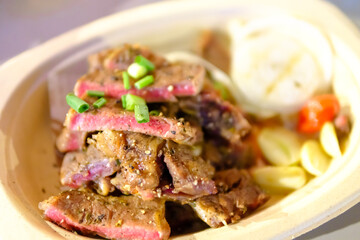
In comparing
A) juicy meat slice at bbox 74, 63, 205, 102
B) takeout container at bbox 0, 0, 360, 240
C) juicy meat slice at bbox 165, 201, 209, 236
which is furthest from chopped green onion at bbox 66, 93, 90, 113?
juicy meat slice at bbox 165, 201, 209, 236

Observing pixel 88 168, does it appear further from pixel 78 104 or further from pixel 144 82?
pixel 144 82

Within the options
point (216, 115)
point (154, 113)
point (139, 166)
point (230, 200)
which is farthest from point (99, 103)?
point (230, 200)

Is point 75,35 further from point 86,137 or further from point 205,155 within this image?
point 205,155

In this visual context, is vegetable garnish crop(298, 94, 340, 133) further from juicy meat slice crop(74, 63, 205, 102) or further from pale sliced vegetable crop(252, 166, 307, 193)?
juicy meat slice crop(74, 63, 205, 102)

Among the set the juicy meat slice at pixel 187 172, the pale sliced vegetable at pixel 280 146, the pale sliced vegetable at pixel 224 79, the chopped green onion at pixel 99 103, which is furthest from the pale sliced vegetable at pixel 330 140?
the chopped green onion at pixel 99 103

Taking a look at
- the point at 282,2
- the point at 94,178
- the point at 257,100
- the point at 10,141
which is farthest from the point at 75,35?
the point at 282,2

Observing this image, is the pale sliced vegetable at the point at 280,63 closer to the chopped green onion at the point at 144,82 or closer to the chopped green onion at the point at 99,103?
the chopped green onion at the point at 144,82
